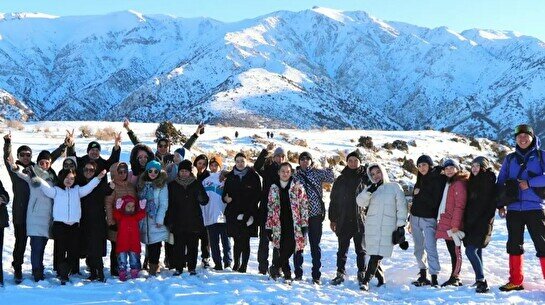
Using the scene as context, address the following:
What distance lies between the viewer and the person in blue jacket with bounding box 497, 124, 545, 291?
7.16 meters

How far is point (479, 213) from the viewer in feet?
24.3

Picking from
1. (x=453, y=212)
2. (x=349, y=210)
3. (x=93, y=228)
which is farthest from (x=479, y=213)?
(x=93, y=228)

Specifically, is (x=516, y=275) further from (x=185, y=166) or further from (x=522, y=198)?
(x=185, y=166)

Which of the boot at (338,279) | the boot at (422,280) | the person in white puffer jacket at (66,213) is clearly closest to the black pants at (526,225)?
the boot at (422,280)

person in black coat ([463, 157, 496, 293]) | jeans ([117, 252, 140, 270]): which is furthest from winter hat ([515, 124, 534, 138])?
jeans ([117, 252, 140, 270])

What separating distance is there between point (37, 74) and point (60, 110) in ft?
146

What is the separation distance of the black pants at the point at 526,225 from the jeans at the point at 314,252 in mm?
2627

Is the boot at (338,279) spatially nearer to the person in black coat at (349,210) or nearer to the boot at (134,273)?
the person in black coat at (349,210)

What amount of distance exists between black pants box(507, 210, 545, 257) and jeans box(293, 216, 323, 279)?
8.62 feet

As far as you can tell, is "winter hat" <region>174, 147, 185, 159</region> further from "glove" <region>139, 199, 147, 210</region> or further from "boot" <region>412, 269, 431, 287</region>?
"boot" <region>412, 269, 431, 287</region>

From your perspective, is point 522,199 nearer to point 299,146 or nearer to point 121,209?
point 121,209

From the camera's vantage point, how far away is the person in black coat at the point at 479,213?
24.2 feet

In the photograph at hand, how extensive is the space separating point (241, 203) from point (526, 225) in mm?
4019

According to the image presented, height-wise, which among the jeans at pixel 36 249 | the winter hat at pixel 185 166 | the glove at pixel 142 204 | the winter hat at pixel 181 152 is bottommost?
the jeans at pixel 36 249
